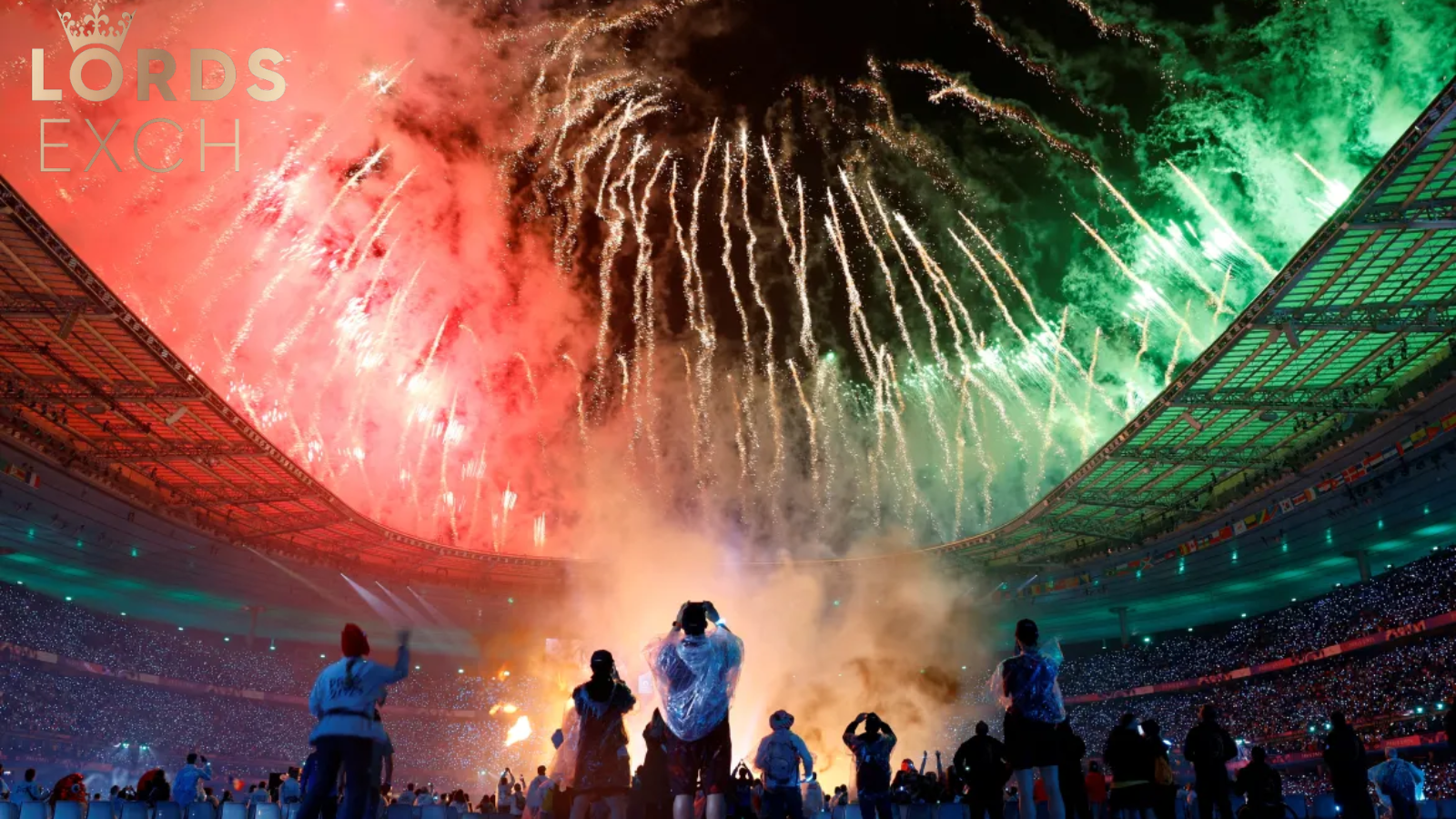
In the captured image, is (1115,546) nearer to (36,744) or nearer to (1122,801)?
(1122,801)

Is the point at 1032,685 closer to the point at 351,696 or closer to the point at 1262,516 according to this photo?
the point at 351,696

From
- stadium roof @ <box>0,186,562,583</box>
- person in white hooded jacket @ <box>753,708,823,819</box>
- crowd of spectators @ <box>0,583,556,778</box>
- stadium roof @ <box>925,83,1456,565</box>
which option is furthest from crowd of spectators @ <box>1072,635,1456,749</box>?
crowd of spectators @ <box>0,583,556,778</box>

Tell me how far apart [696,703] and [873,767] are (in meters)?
3.46

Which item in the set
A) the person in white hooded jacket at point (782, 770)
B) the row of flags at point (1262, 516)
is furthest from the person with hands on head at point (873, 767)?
the row of flags at point (1262, 516)

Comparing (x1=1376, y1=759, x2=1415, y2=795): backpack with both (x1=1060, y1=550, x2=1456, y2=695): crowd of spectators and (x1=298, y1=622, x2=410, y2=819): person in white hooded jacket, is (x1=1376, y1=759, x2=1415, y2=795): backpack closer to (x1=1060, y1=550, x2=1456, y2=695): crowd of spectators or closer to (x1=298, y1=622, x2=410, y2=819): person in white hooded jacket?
(x1=298, y1=622, x2=410, y2=819): person in white hooded jacket

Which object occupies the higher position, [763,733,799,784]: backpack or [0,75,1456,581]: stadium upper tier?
[0,75,1456,581]: stadium upper tier

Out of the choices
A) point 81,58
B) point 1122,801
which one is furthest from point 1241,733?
point 81,58

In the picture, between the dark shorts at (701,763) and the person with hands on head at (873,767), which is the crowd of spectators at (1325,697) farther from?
the dark shorts at (701,763)

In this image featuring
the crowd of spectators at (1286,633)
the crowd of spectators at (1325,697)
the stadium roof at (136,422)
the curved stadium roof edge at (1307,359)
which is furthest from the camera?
the crowd of spectators at (1286,633)

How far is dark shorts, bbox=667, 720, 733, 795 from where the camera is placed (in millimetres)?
7309

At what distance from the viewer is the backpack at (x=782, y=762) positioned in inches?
357

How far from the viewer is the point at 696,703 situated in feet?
24.4

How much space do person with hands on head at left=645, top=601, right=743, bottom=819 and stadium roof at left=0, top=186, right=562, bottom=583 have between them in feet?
47.9

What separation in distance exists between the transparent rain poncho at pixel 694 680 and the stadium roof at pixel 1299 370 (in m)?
13.6
